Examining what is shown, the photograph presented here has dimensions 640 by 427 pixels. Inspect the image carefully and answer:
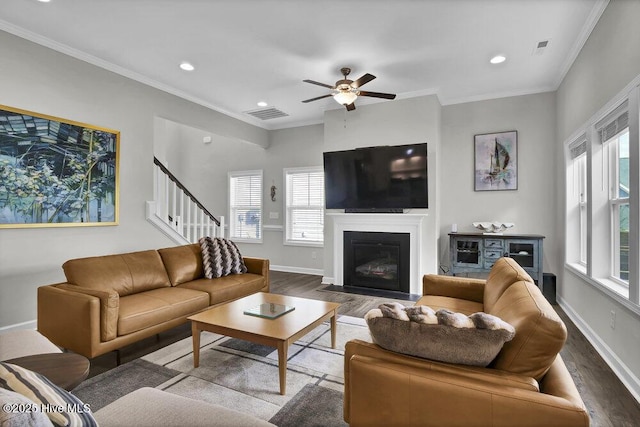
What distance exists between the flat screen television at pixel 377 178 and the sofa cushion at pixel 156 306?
280cm

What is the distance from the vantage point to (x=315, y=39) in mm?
3479

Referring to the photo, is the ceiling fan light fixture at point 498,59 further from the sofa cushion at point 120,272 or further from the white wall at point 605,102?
the sofa cushion at point 120,272

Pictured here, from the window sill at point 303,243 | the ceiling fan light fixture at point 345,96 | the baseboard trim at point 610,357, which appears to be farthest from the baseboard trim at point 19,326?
the baseboard trim at point 610,357

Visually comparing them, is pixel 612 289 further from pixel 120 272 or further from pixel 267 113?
pixel 267 113

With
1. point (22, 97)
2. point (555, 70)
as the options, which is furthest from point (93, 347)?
point (555, 70)

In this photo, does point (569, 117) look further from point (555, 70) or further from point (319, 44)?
point (319, 44)

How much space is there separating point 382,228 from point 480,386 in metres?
4.07

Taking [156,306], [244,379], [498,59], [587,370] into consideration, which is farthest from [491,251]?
[156,306]

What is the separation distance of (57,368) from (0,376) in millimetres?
574

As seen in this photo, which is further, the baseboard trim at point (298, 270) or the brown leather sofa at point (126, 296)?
the baseboard trim at point (298, 270)

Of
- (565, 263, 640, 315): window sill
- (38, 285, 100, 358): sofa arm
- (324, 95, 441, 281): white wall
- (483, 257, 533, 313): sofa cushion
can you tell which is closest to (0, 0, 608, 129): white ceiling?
(324, 95, 441, 281): white wall

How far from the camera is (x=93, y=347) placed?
2.53 meters

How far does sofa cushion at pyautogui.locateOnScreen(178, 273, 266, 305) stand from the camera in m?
3.56

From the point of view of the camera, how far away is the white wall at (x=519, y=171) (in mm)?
4832
